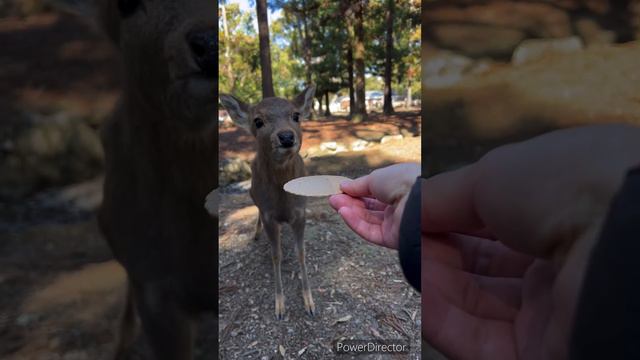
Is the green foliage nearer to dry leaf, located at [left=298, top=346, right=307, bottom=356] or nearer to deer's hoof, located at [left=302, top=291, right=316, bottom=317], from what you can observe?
deer's hoof, located at [left=302, top=291, right=316, bottom=317]

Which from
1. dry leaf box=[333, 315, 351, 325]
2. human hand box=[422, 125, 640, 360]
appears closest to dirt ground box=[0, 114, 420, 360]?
dry leaf box=[333, 315, 351, 325]

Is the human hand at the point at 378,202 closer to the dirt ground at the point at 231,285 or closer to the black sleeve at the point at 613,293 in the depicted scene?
the dirt ground at the point at 231,285

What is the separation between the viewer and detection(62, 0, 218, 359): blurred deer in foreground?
3.01ft

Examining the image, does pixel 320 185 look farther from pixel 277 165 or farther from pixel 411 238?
pixel 411 238

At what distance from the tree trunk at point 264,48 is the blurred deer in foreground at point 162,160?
19cm

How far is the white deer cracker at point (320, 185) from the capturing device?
3.71 feet

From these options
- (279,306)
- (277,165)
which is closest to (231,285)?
(279,306)

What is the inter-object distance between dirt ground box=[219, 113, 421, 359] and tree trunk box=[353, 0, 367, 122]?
0.04 m

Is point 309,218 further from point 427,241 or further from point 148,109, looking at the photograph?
point 148,109

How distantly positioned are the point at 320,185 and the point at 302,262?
301mm

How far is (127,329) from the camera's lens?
0.99m

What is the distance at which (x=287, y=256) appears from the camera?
132cm

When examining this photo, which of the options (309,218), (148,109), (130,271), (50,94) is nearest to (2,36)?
(50,94)

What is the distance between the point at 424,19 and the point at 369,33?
12.0 inches
